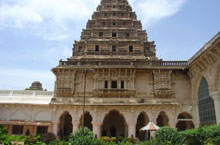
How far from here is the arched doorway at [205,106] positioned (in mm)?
20922

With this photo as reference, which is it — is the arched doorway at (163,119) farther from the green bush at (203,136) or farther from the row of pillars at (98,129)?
the green bush at (203,136)

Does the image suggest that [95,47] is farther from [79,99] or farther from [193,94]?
[193,94]

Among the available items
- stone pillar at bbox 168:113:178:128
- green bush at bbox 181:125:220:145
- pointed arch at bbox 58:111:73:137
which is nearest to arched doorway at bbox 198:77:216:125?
stone pillar at bbox 168:113:178:128

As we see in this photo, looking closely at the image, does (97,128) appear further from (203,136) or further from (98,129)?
(203,136)

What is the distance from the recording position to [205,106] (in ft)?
74.1

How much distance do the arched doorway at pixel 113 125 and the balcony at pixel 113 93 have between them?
12.6 ft

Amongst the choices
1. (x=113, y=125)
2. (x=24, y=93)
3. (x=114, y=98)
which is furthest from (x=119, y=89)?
(x=24, y=93)

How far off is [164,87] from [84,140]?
50.6ft

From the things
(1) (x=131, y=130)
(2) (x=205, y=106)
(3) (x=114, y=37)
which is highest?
(3) (x=114, y=37)

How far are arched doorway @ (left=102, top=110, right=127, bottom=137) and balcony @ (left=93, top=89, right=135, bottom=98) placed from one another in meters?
3.84

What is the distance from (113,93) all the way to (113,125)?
6062 millimetres

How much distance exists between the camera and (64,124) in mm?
28750

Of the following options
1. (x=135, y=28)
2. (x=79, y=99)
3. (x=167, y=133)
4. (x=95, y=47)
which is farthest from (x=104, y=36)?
(x=167, y=133)

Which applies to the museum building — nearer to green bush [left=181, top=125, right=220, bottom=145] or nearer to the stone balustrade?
the stone balustrade
